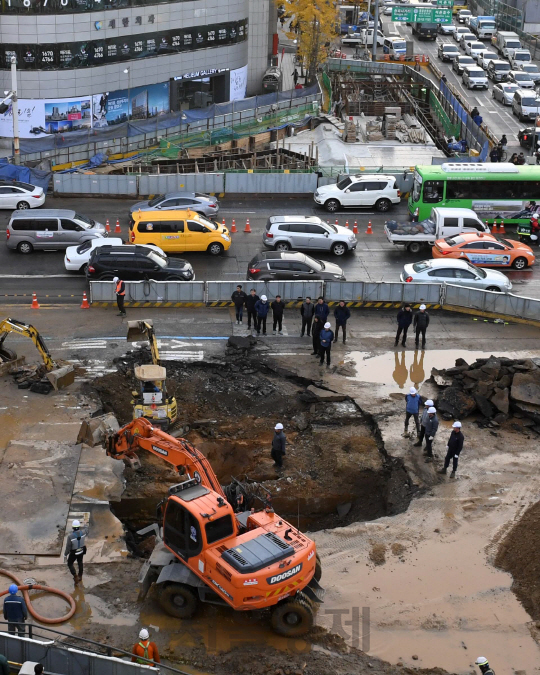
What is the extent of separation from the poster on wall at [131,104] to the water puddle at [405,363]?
3076 centimetres

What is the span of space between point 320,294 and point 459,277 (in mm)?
4806

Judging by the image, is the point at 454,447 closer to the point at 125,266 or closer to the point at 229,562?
the point at 229,562

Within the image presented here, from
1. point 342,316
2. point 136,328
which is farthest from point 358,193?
point 136,328

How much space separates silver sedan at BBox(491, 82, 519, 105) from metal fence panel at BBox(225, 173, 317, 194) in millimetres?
24833

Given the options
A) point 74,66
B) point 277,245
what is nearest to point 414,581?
point 277,245

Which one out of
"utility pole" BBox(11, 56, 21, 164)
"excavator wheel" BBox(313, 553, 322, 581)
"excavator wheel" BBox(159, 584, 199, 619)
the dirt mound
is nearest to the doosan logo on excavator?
"excavator wheel" BBox(313, 553, 322, 581)

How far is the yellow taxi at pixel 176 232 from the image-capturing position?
113ft

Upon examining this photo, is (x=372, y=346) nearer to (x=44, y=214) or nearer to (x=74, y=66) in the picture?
(x=44, y=214)

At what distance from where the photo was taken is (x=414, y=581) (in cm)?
1778

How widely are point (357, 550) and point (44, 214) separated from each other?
21079 mm

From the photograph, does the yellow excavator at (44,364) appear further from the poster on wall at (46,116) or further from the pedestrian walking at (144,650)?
the poster on wall at (46,116)

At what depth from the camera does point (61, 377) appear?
24469 millimetres

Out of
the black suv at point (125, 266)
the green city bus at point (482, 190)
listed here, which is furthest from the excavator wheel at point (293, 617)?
the green city bus at point (482, 190)

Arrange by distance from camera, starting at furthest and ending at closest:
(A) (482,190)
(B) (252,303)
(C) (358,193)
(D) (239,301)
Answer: (C) (358,193), (A) (482,190), (D) (239,301), (B) (252,303)
